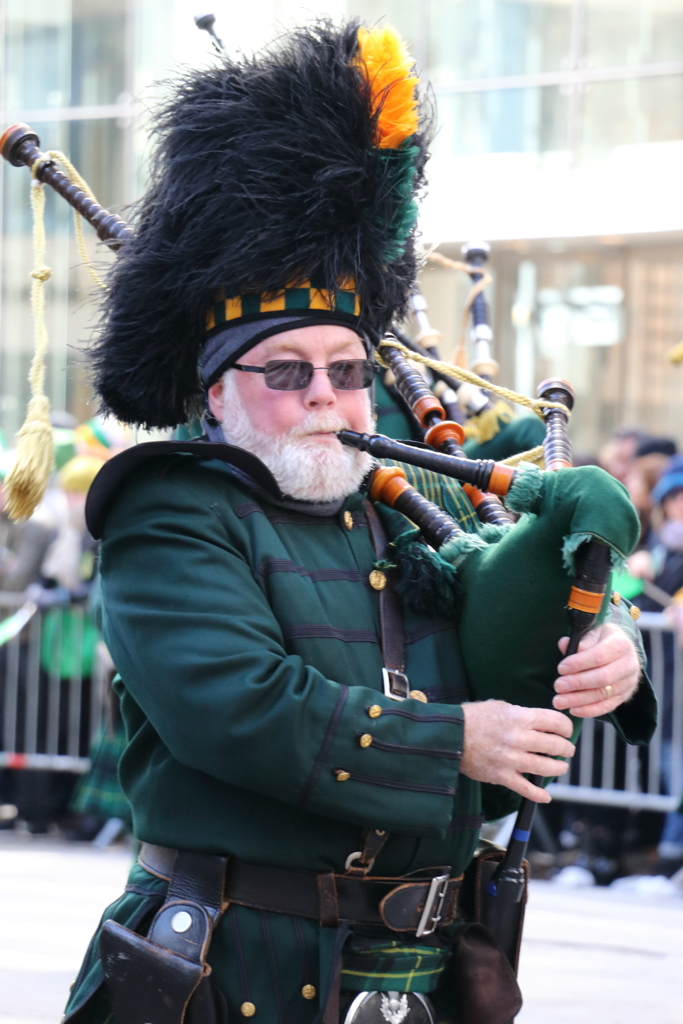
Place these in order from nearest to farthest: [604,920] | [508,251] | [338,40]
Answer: [338,40], [604,920], [508,251]

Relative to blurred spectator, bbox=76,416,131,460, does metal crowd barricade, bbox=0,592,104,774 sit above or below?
below

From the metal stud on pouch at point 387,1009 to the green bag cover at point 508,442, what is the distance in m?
1.98

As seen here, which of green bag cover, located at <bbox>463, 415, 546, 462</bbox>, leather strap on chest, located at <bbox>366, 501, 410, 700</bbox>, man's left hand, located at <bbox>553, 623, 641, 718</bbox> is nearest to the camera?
man's left hand, located at <bbox>553, 623, 641, 718</bbox>

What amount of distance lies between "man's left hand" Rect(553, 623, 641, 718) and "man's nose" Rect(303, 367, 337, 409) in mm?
542

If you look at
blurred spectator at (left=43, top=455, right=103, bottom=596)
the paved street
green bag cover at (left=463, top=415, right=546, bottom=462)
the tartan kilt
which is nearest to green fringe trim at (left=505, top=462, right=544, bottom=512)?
green bag cover at (left=463, top=415, right=546, bottom=462)

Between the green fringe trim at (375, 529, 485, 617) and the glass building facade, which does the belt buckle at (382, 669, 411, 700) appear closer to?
the green fringe trim at (375, 529, 485, 617)

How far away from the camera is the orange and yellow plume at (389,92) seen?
2.27m

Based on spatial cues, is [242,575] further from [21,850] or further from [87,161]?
[87,161]

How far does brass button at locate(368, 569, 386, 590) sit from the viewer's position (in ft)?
7.18

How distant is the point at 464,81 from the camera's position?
1127 cm

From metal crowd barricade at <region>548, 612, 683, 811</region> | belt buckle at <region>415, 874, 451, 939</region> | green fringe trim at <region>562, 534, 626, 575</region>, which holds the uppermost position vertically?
green fringe trim at <region>562, 534, 626, 575</region>

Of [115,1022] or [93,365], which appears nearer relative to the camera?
[115,1022]

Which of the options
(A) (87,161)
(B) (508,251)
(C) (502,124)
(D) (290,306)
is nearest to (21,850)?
(D) (290,306)

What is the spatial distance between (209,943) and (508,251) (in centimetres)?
938
